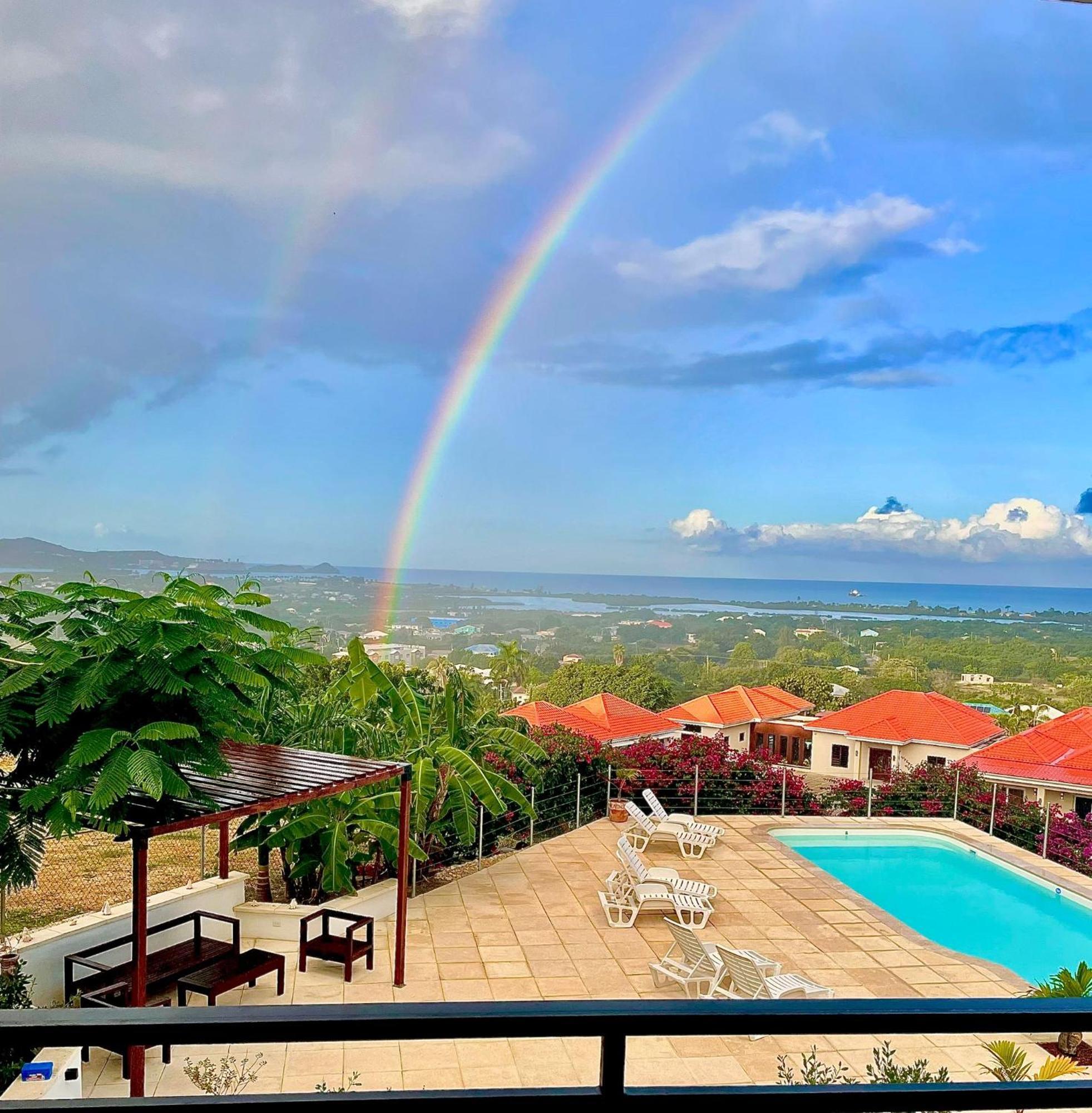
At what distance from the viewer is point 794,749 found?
2595 cm

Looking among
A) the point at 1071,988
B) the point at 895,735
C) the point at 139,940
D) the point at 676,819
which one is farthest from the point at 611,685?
the point at 139,940

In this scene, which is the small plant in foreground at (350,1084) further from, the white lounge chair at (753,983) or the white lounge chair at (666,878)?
the white lounge chair at (666,878)

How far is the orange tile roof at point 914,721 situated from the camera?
21.9 metres

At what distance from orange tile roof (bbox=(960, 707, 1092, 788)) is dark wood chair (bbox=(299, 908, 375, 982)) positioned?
1089 cm

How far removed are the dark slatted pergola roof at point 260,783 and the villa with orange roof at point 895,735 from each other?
678 inches

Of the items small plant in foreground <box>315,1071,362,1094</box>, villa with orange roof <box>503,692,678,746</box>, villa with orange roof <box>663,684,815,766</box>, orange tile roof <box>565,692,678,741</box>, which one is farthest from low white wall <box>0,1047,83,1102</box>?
villa with orange roof <box>663,684,815,766</box>

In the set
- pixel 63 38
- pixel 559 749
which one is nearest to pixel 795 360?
pixel 63 38

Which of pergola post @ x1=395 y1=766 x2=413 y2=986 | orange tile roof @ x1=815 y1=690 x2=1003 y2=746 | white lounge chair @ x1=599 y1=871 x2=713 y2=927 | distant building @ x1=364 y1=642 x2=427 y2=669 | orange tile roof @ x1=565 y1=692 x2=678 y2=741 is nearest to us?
pergola post @ x1=395 y1=766 x2=413 y2=986

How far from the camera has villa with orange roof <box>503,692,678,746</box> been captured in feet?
57.7

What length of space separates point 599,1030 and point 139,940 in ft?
14.8

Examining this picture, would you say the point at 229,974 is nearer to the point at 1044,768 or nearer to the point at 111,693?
the point at 111,693

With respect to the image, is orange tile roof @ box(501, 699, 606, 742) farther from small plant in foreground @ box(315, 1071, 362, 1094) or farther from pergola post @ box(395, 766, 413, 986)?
small plant in foreground @ box(315, 1071, 362, 1094)

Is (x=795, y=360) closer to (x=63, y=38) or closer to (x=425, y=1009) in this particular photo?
(x=63, y=38)

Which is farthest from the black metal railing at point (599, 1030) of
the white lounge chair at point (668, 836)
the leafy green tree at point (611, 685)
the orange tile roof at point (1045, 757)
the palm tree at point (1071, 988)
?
the leafy green tree at point (611, 685)
